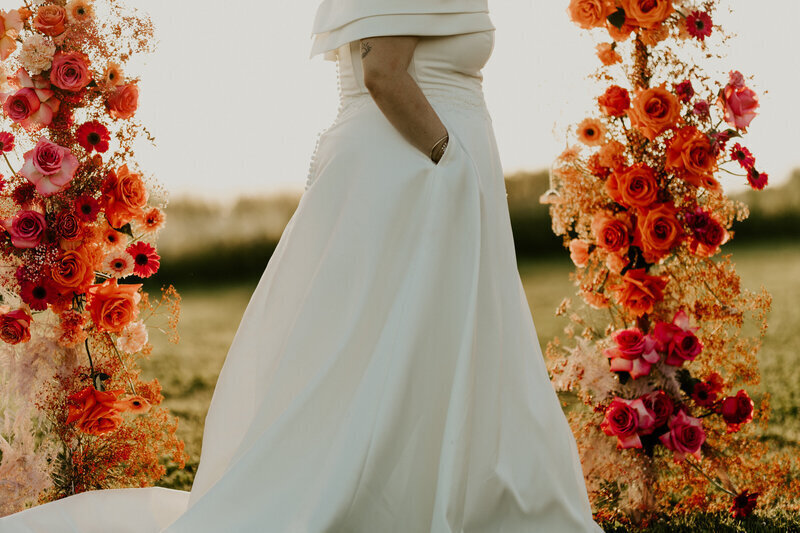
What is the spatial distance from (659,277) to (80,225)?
2414mm

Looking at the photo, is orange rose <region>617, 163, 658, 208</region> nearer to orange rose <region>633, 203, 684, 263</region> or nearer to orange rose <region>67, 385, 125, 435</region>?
orange rose <region>633, 203, 684, 263</region>

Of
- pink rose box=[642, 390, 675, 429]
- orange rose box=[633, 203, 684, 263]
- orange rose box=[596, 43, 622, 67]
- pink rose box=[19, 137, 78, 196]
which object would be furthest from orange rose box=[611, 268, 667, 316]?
pink rose box=[19, 137, 78, 196]

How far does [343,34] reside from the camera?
8.84 feet

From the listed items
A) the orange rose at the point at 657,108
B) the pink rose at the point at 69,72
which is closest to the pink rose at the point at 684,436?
the orange rose at the point at 657,108

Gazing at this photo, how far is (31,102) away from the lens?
338cm

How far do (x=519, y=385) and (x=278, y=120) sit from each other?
8613 millimetres

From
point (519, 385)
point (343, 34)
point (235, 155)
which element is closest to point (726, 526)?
point (519, 385)

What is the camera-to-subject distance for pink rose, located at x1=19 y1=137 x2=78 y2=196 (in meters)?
3.29

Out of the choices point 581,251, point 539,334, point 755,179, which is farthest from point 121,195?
point 539,334

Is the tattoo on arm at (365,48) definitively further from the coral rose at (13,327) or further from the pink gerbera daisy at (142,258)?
the coral rose at (13,327)

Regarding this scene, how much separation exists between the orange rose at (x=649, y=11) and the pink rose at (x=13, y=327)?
9.10 feet

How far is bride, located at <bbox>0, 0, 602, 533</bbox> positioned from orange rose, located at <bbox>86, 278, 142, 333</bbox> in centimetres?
79

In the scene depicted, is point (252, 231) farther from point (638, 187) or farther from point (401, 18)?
point (401, 18)

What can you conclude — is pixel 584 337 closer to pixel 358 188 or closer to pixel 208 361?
pixel 358 188
